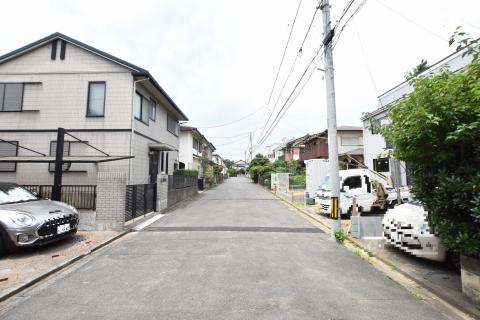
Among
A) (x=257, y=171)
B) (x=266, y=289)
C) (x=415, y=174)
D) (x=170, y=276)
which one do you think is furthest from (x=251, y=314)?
(x=257, y=171)

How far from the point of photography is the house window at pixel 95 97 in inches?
472

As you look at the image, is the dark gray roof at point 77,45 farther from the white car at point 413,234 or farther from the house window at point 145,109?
the white car at point 413,234

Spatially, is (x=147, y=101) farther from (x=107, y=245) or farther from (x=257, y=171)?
(x=257, y=171)

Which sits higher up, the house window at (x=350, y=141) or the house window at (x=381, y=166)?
the house window at (x=350, y=141)

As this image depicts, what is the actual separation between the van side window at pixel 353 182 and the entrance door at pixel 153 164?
9.95 metres

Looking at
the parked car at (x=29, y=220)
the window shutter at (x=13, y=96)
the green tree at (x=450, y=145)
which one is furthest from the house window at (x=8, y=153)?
the green tree at (x=450, y=145)

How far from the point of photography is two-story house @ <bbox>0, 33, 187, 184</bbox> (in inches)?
462

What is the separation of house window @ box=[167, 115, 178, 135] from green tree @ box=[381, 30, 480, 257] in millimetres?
15705

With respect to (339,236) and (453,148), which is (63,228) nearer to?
(339,236)

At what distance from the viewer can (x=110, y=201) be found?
7.97 meters

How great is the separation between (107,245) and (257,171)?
34.0 metres

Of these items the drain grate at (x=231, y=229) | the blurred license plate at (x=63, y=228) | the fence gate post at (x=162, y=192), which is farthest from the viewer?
the fence gate post at (x=162, y=192)

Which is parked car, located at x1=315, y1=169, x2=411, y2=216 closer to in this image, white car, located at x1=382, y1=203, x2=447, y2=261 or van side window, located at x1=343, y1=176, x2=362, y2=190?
van side window, located at x1=343, y1=176, x2=362, y2=190

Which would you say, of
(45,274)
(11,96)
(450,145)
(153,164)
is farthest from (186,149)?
(450,145)
